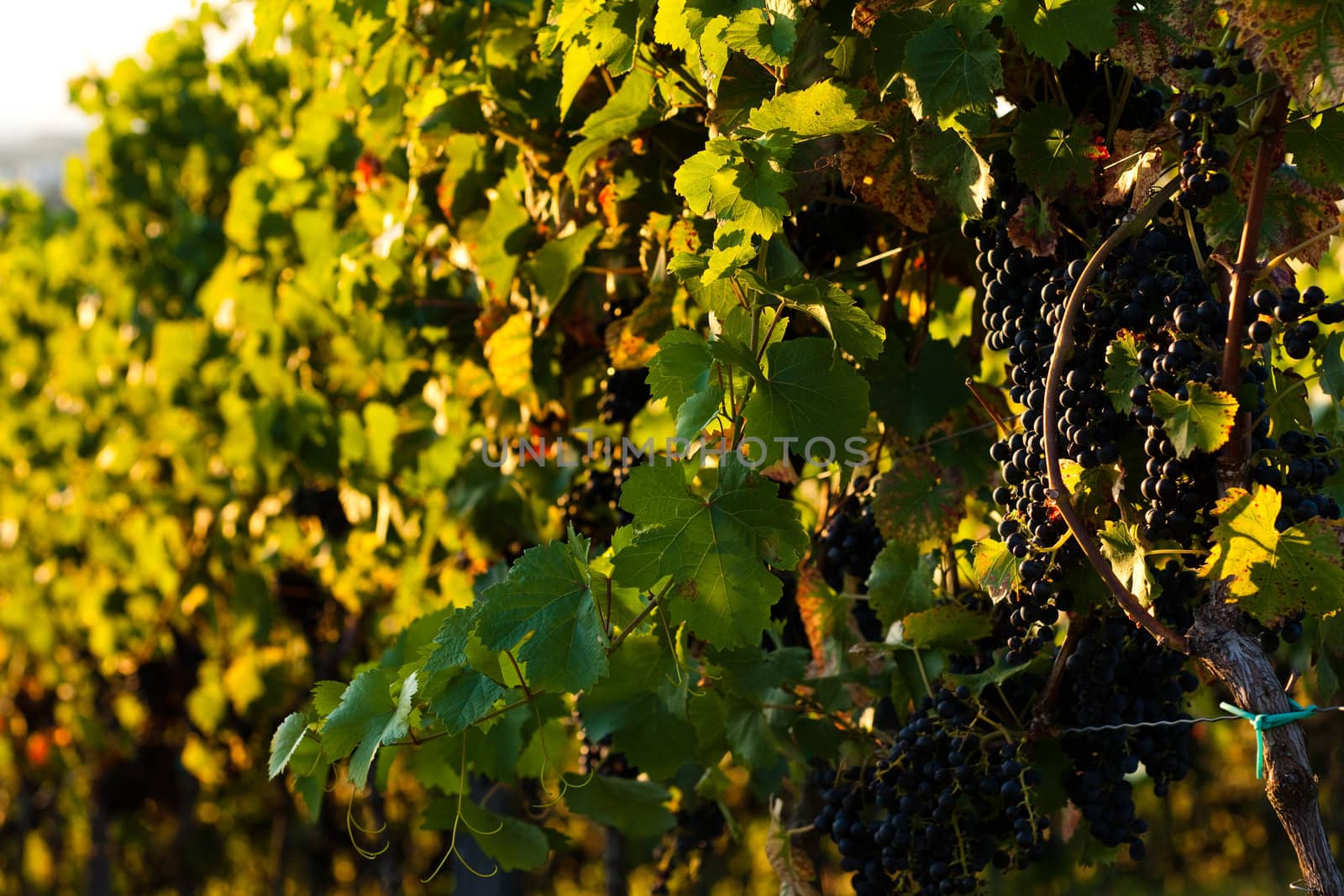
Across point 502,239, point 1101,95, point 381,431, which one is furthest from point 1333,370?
point 381,431

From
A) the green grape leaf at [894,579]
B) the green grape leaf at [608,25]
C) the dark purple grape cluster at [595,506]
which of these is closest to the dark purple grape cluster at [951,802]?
the green grape leaf at [894,579]

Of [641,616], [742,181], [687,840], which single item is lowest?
[687,840]

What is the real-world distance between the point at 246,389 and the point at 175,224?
5.99 feet

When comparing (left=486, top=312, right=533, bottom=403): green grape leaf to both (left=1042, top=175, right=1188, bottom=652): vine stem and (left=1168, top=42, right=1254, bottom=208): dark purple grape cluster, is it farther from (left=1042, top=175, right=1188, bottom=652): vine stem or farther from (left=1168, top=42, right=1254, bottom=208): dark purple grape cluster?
(left=1168, top=42, right=1254, bottom=208): dark purple grape cluster

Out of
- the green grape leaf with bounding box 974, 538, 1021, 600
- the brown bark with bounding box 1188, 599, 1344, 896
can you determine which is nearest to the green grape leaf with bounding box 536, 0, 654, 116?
the green grape leaf with bounding box 974, 538, 1021, 600

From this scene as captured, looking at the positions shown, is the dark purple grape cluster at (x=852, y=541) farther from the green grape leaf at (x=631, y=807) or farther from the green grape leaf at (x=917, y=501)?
the green grape leaf at (x=631, y=807)

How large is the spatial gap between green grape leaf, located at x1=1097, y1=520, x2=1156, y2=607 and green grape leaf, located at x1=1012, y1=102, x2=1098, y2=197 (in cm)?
44

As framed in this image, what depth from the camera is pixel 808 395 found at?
1.75m

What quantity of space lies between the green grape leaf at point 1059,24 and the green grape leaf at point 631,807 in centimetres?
161

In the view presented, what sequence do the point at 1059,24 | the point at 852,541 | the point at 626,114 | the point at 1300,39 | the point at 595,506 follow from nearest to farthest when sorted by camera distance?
the point at 1300,39, the point at 1059,24, the point at 626,114, the point at 852,541, the point at 595,506

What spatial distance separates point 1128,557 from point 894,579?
0.69 m

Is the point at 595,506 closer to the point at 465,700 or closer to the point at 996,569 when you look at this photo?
the point at 465,700

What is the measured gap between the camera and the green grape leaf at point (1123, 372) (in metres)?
1.55

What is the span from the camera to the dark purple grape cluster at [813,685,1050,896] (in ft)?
6.26
